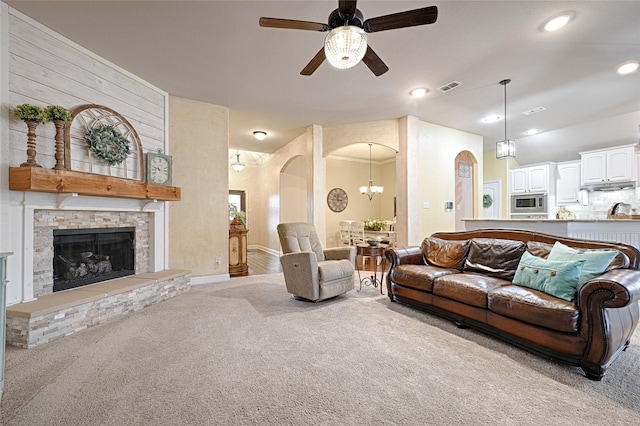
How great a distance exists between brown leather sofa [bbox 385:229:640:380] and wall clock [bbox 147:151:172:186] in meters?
3.30

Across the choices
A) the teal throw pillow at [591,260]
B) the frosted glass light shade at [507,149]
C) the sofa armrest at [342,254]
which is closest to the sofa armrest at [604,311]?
the teal throw pillow at [591,260]

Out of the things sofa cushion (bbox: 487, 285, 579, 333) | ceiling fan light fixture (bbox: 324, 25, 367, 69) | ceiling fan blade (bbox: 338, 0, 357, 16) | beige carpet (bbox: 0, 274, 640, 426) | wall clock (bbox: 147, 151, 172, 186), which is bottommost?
beige carpet (bbox: 0, 274, 640, 426)

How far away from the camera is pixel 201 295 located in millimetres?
3965

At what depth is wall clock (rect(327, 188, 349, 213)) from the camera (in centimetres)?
889

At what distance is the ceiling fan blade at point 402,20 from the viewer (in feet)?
6.25

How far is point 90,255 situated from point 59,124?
1.48 m

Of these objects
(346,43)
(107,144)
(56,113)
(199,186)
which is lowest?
(199,186)

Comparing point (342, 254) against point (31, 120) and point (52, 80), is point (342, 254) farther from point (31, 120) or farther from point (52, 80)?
point (52, 80)

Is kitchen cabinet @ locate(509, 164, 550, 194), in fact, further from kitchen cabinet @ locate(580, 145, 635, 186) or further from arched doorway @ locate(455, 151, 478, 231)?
arched doorway @ locate(455, 151, 478, 231)

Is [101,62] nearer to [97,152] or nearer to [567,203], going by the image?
[97,152]

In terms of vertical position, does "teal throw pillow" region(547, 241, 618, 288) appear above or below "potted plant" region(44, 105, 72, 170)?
below

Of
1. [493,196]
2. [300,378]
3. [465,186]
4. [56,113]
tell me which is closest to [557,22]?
[300,378]

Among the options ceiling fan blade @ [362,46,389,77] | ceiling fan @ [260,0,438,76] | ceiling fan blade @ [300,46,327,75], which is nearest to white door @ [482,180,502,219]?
ceiling fan blade @ [362,46,389,77]

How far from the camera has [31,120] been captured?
260 centimetres
